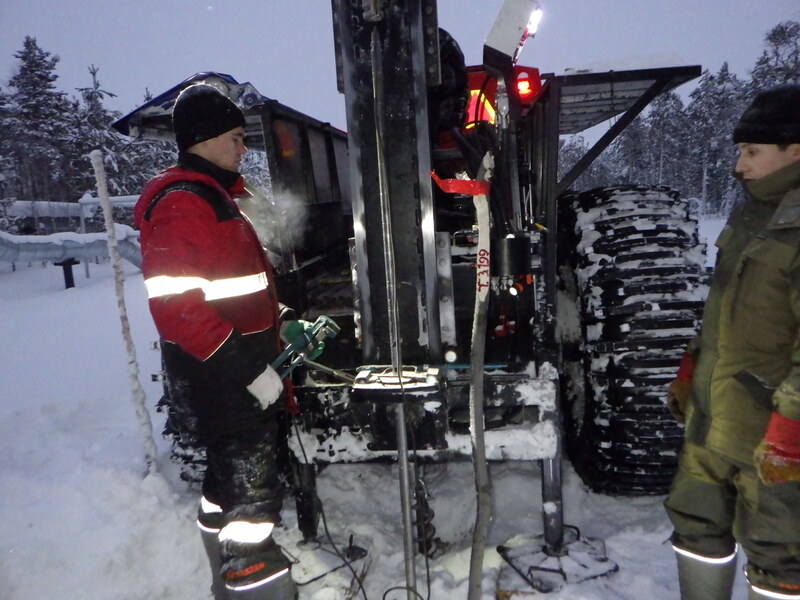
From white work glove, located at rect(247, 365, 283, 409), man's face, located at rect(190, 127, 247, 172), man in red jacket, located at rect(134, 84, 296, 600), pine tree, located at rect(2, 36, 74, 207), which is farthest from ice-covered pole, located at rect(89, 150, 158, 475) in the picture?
pine tree, located at rect(2, 36, 74, 207)

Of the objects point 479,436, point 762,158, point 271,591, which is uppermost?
point 762,158

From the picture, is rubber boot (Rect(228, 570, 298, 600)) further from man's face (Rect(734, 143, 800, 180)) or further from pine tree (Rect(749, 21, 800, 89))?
pine tree (Rect(749, 21, 800, 89))

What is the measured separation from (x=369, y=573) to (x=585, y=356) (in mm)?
1689

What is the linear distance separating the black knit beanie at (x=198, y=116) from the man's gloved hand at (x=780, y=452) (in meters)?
2.38

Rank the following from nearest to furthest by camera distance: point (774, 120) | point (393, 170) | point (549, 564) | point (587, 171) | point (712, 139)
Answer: point (774, 120), point (393, 170), point (549, 564), point (712, 139), point (587, 171)

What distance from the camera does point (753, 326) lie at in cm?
188

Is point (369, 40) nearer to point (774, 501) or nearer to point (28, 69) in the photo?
point (774, 501)

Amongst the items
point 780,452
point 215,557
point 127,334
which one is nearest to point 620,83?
point 780,452

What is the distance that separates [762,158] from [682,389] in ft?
3.29

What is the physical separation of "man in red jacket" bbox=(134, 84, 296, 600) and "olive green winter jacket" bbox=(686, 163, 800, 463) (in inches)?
68.6

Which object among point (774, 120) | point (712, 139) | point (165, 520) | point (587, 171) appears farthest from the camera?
point (587, 171)

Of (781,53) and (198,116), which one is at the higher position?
(781,53)

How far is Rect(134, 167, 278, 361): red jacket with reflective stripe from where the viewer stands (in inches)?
82.1

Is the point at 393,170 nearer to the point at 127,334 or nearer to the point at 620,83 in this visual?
the point at 620,83
